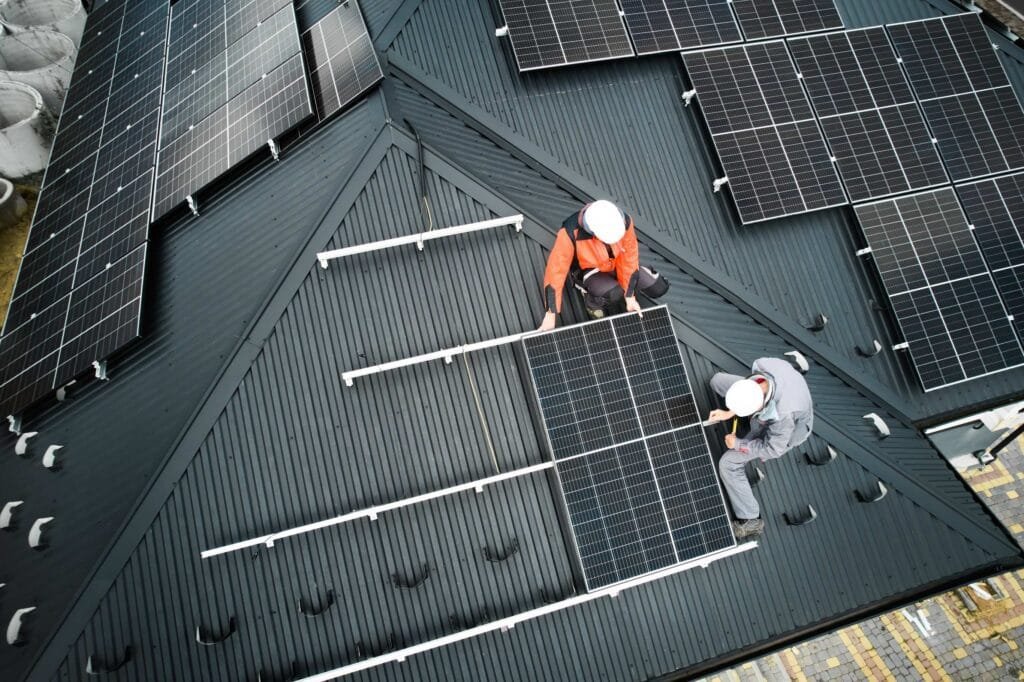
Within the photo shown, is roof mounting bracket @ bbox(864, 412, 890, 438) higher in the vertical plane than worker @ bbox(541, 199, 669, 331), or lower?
lower

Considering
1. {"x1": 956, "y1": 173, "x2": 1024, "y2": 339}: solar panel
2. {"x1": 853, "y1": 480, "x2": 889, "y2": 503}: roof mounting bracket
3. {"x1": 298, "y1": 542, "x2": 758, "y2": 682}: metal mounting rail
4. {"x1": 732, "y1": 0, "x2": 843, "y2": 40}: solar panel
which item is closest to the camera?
{"x1": 298, "y1": 542, "x2": 758, "y2": 682}: metal mounting rail

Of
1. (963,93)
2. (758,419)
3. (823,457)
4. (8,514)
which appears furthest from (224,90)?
(963,93)

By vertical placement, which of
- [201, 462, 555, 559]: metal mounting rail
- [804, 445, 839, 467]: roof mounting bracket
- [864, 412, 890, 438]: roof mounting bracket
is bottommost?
[804, 445, 839, 467]: roof mounting bracket

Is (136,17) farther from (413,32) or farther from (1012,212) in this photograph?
(1012,212)

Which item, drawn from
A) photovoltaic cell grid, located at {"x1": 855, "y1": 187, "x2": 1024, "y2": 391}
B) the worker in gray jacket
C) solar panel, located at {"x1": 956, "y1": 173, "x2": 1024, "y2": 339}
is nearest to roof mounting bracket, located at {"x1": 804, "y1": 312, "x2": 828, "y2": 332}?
photovoltaic cell grid, located at {"x1": 855, "y1": 187, "x2": 1024, "y2": 391}

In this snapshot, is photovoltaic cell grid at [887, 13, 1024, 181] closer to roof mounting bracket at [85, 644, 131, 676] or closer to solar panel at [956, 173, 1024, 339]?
solar panel at [956, 173, 1024, 339]

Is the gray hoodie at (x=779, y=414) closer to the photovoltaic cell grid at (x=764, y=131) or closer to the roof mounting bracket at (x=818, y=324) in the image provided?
the roof mounting bracket at (x=818, y=324)

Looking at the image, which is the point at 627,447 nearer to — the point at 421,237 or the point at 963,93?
the point at 421,237
